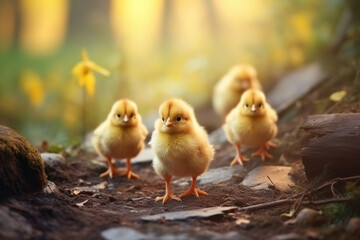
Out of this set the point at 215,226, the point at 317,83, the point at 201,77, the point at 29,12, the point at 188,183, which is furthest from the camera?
the point at 201,77

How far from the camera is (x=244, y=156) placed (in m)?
4.71

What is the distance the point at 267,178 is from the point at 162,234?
4.99 ft

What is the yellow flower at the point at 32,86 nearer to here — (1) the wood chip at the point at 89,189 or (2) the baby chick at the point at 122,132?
(2) the baby chick at the point at 122,132

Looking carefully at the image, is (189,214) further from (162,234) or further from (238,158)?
A: (238,158)

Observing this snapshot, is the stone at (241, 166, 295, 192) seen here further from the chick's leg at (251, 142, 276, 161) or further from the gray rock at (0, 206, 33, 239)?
the gray rock at (0, 206, 33, 239)

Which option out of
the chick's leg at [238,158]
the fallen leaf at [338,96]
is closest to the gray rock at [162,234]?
the chick's leg at [238,158]

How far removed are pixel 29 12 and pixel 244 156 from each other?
3.56 m

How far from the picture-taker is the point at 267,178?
3986mm

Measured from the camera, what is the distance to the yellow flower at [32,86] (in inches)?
264

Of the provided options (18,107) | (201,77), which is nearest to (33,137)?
(18,107)

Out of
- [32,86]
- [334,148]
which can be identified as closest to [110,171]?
[334,148]

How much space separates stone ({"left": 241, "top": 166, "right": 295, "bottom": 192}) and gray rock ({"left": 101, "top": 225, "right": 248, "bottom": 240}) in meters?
1.06

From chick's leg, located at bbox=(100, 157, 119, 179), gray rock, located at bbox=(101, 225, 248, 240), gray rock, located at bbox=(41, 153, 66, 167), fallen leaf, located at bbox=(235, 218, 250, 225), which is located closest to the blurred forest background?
chick's leg, located at bbox=(100, 157, 119, 179)

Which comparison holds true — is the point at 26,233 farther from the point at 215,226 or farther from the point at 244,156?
the point at 244,156
